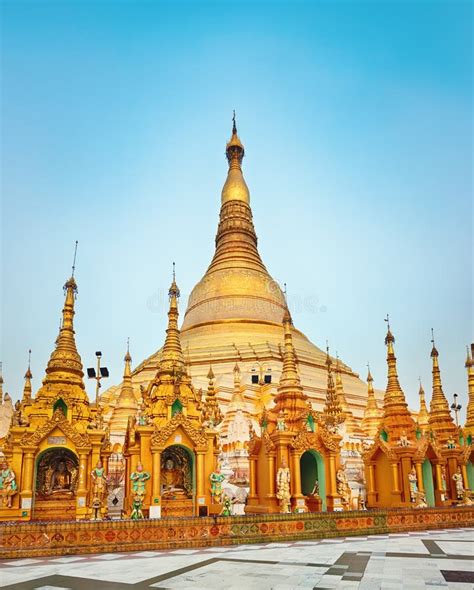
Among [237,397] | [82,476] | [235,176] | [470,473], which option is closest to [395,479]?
[470,473]

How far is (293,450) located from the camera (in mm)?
18828

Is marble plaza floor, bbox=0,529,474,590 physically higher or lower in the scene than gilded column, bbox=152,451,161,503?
lower

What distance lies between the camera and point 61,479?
18359mm

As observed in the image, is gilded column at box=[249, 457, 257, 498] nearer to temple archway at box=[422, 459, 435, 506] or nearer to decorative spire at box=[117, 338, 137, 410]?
temple archway at box=[422, 459, 435, 506]

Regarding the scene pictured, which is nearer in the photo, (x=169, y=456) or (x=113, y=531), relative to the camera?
(x=113, y=531)

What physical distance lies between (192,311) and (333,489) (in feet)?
A: 101

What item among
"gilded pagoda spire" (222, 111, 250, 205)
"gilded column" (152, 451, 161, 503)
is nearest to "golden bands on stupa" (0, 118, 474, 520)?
"gilded column" (152, 451, 161, 503)

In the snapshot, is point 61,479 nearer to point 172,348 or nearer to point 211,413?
point 172,348

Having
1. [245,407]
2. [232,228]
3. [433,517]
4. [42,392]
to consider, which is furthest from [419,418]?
[42,392]

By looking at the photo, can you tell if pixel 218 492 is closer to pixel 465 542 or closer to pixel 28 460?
pixel 28 460

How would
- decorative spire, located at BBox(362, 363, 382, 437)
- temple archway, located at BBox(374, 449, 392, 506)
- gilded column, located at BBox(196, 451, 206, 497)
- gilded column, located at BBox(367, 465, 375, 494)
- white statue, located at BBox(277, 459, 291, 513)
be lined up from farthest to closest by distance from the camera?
decorative spire, located at BBox(362, 363, 382, 437) → gilded column, located at BBox(367, 465, 375, 494) → temple archway, located at BBox(374, 449, 392, 506) → white statue, located at BBox(277, 459, 291, 513) → gilded column, located at BBox(196, 451, 206, 497)

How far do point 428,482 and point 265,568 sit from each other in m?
15.0

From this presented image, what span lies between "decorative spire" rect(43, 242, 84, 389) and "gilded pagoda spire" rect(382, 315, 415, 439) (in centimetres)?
1341

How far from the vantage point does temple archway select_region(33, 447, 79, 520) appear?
56.3 ft
